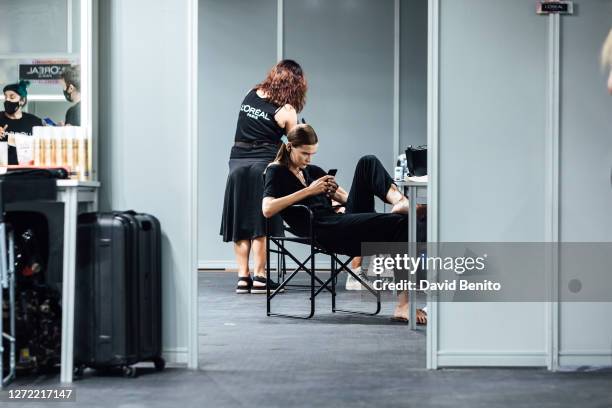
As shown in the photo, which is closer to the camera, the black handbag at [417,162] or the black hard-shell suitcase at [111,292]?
the black hard-shell suitcase at [111,292]

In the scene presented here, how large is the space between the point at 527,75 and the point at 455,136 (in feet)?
1.25

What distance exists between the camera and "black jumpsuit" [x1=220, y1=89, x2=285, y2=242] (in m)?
6.68

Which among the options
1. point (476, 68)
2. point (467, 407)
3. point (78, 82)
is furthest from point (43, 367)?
point (476, 68)

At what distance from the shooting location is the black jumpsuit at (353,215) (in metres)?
5.15

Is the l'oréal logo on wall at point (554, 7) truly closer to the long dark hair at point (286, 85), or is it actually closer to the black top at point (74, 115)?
the black top at point (74, 115)

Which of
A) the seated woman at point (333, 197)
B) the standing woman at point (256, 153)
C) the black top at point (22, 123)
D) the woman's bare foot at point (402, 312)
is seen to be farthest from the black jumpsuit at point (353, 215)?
the black top at point (22, 123)

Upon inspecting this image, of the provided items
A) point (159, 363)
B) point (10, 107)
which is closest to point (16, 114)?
point (10, 107)

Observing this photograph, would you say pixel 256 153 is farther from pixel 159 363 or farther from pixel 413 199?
pixel 159 363

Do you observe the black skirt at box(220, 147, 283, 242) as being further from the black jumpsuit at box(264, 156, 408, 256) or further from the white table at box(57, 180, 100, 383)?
the white table at box(57, 180, 100, 383)

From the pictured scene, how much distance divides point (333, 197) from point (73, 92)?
1860 mm

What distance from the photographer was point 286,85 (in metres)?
6.57

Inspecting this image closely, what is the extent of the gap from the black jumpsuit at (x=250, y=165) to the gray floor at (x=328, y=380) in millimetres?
1916

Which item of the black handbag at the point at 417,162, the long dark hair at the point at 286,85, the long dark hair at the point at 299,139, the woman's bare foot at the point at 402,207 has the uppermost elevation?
the long dark hair at the point at 286,85

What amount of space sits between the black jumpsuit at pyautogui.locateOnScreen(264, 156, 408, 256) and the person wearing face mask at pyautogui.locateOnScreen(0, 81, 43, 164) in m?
1.46
